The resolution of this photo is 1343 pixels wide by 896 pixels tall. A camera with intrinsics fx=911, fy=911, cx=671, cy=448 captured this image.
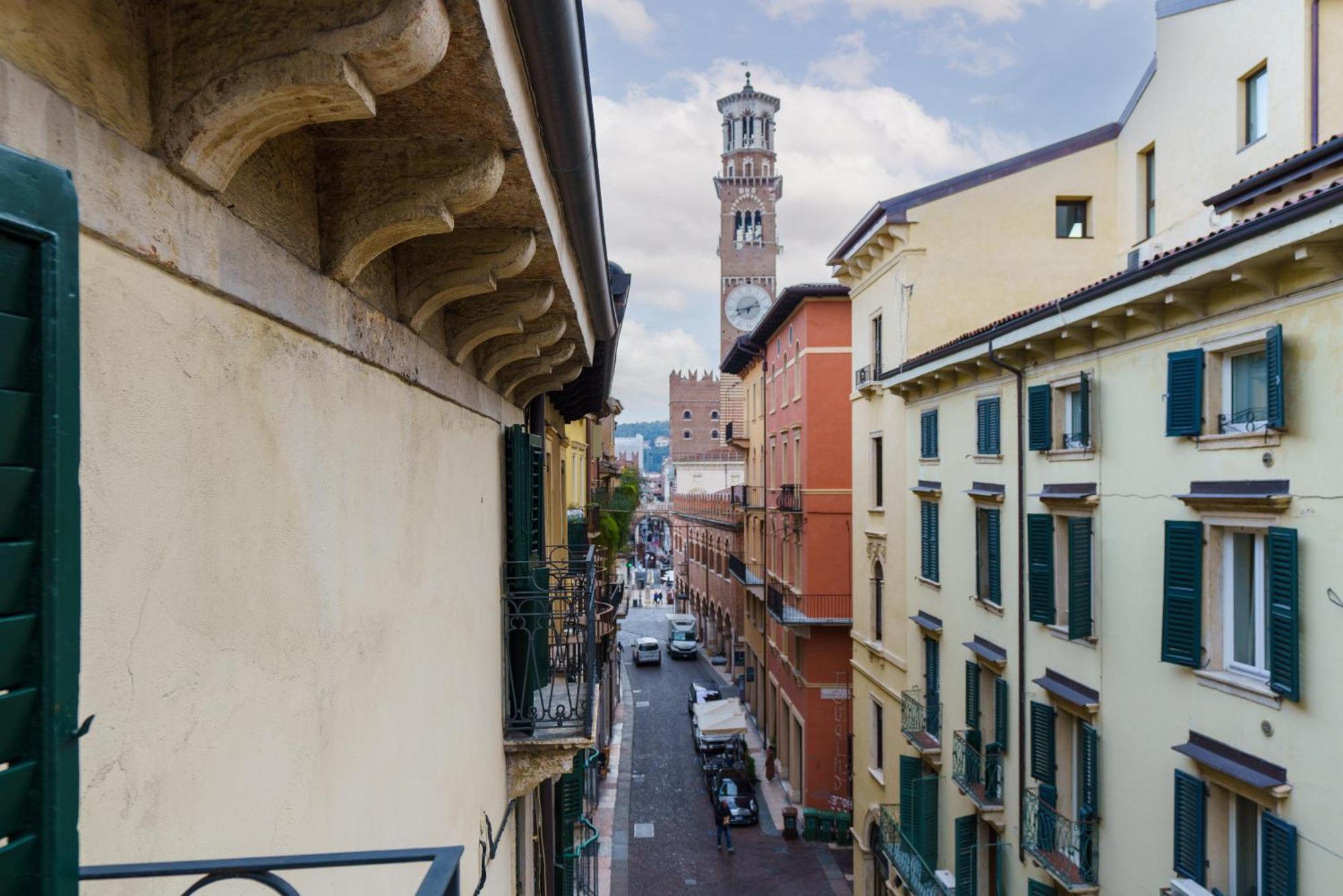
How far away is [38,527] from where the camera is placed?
51.0 inches

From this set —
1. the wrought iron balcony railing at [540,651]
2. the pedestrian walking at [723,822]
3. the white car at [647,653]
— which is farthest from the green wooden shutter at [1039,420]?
the white car at [647,653]

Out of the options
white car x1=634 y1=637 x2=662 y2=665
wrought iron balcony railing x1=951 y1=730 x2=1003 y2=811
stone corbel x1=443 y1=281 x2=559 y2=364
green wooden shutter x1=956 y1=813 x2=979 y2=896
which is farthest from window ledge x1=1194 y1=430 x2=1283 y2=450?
white car x1=634 y1=637 x2=662 y2=665

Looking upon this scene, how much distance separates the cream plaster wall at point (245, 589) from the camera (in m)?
1.98

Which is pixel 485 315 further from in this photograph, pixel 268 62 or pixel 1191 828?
pixel 1191 828

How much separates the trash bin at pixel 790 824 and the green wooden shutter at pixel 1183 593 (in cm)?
1741

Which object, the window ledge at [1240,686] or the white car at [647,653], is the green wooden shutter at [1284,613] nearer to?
the window ledge at [1240,686]

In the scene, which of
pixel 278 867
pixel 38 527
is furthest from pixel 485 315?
pixel 38 527

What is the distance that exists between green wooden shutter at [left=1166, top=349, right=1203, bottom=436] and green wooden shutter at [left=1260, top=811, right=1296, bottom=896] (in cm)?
365

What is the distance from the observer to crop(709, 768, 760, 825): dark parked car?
83.6 feet

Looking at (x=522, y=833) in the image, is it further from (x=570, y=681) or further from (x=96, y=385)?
(x=96, y=385)

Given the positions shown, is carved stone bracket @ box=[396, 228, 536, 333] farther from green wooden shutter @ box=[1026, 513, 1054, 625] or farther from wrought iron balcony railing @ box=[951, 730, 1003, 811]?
wrought iron balcony railing @ box=[951, 730, 1003, 811]

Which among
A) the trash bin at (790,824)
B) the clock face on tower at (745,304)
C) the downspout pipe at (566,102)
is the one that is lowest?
the trash bin at (790,824)

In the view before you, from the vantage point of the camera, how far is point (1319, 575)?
25.0 feet

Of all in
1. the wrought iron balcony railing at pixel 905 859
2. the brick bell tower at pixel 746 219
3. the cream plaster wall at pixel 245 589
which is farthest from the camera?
the brick bell tower at pixel 746 219
